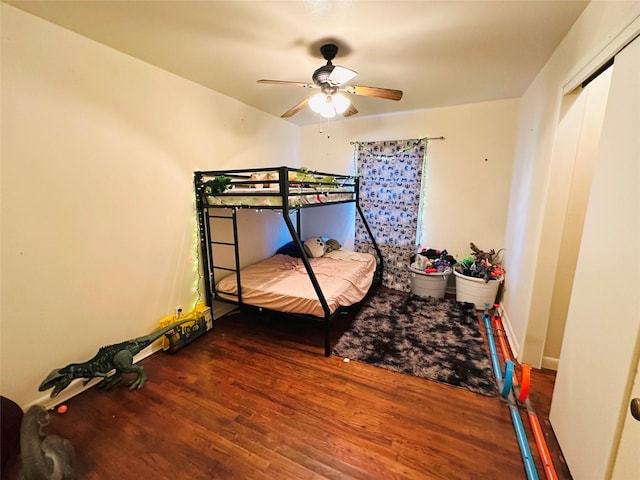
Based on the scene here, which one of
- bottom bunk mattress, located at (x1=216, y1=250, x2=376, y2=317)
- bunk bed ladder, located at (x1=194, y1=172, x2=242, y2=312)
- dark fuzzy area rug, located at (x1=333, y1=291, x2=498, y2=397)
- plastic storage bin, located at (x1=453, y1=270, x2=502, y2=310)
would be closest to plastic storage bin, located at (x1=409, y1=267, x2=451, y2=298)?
dark fuzzy area rug, located at (x1=333, y1=291, x2=498, y2=397)

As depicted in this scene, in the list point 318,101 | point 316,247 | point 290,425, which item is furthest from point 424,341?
point 318,101

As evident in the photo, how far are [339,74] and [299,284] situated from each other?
6.10 feet

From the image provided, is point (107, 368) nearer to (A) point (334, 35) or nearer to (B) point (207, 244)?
(B) point (207, 244)

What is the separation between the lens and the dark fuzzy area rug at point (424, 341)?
2.12m

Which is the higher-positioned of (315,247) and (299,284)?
(315,247)

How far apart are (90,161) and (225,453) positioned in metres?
2.16

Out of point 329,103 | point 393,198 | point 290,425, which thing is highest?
point 329,103

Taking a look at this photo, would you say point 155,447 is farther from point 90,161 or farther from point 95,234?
point 90,161

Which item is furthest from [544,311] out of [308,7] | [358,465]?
[308,7]

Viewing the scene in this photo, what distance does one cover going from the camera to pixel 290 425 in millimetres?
1671

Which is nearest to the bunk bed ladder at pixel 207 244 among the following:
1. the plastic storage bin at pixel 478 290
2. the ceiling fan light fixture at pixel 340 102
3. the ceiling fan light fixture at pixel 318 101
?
the ceiling fan light fixture at pixel 318 101

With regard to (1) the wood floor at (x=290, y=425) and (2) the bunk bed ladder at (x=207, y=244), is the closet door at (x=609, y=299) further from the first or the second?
(2) the bunk bed ladder at (x=207, y=244)

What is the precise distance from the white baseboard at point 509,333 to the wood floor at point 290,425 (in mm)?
222

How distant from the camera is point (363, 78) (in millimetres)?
2529
